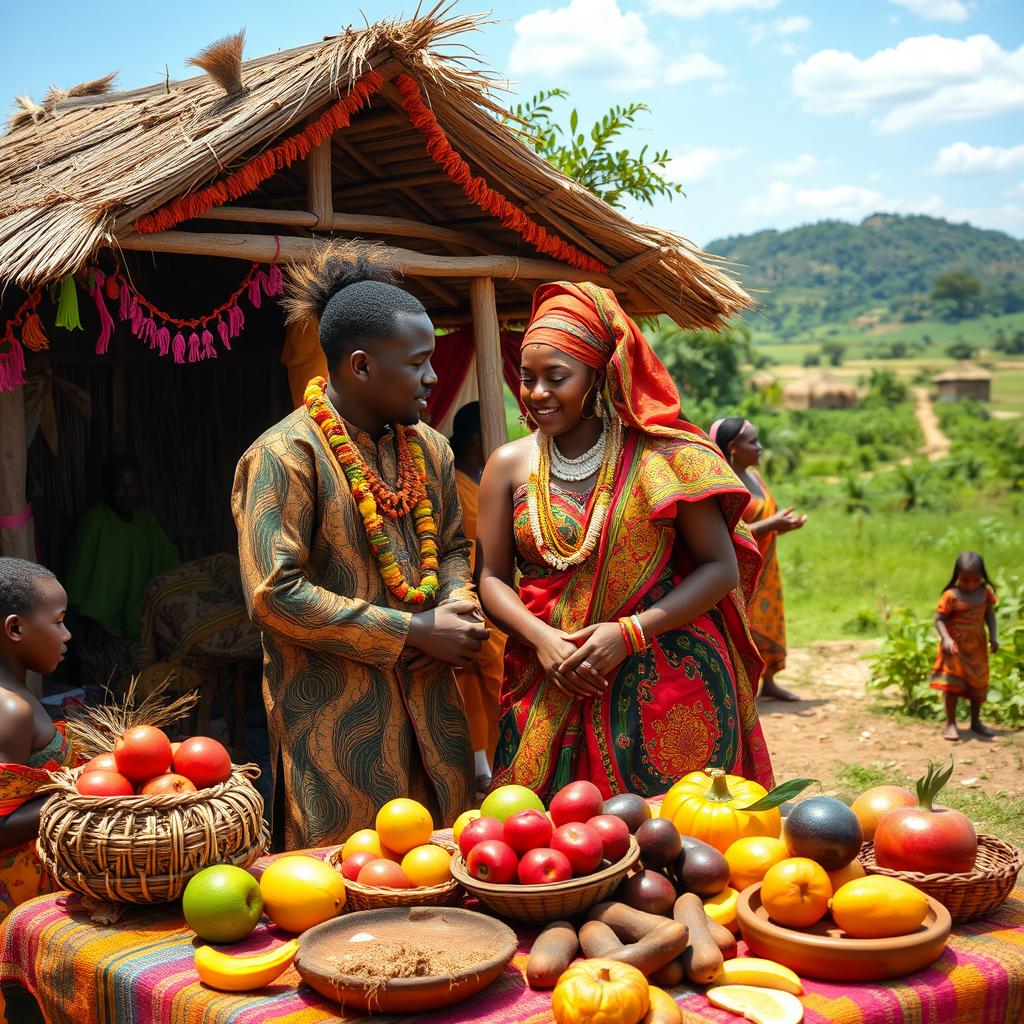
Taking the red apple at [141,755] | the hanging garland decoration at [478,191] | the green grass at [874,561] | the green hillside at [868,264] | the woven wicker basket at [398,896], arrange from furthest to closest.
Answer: the green hillside at [868,264], the green grass at [874,561], the hanging garland decoration at [478,191], the red apple at [141,755], the woven wicker basket at [398,896]

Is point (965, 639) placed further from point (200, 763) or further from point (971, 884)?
point (200, 763)

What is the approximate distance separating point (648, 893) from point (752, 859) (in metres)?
0.27

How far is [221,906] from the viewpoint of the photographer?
222 cm

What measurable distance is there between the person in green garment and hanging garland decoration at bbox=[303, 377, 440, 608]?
399 centimetres

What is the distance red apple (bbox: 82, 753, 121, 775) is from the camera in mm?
2596

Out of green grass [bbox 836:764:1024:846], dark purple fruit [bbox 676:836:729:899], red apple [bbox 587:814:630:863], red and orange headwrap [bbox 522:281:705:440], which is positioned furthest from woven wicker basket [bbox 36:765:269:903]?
green grass [bbox 836:764:1024:846]

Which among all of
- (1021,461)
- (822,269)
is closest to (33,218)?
(1021,461)

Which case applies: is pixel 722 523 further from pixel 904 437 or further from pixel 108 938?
pixel 904 437

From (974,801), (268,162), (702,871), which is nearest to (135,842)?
(702,871)

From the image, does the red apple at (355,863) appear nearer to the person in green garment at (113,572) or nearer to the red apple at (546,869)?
the red apple at (546,869)

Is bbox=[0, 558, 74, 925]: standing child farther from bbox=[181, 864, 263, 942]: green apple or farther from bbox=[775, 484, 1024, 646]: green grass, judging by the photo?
bbox=[775, 484, 1024, 646]: green grass

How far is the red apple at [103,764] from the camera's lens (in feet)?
8.52

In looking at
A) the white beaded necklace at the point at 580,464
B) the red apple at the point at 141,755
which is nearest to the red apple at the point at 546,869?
the red apple at the point at 141,755

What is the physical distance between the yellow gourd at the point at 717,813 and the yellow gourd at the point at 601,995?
0.65 meters
